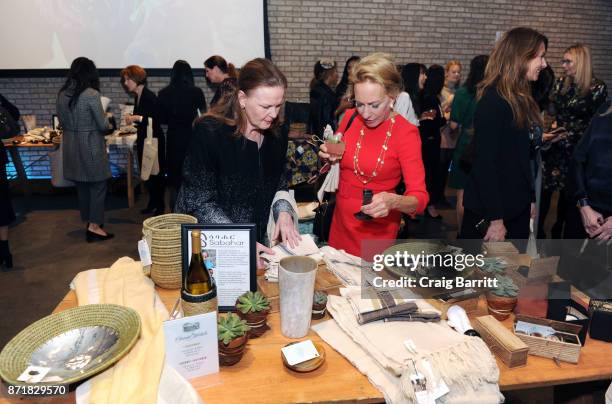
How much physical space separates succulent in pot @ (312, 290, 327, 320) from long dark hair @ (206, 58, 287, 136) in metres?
0.75

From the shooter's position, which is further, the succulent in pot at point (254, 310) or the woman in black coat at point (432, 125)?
the woman in black coat at point (432, 125)

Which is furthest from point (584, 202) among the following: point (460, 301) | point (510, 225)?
point (460, 301)

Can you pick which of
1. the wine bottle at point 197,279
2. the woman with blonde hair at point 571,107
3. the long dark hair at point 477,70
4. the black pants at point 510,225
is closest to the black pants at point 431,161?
the long dark hair at point 477,70

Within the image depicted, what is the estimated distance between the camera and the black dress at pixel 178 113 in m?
4.61

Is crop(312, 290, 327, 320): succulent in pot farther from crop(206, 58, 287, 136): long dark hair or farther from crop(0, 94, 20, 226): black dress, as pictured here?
A: crop(0, 94, 20, 226): black dress

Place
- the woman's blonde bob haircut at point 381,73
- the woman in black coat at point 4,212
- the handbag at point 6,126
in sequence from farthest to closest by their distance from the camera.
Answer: the woman in black coat at point 4,212
the handbag at point 6,126
the woman's blonde bob haircut at point 381,73

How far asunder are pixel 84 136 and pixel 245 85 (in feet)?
10.3

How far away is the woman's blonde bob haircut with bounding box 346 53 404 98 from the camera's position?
1.90 meters

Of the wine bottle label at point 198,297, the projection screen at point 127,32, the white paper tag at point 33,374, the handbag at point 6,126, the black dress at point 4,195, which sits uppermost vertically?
the projection screen at point 127,32

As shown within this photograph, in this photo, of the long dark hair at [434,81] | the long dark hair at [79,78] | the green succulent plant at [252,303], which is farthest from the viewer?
the long dark hair at [434,81]

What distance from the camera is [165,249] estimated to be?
151 centimetres

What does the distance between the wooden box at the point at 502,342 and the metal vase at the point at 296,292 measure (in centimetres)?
51

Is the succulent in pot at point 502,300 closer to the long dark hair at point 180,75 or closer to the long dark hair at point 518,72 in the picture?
the long dark hair at point 518,72

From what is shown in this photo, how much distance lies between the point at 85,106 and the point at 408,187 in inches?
132
